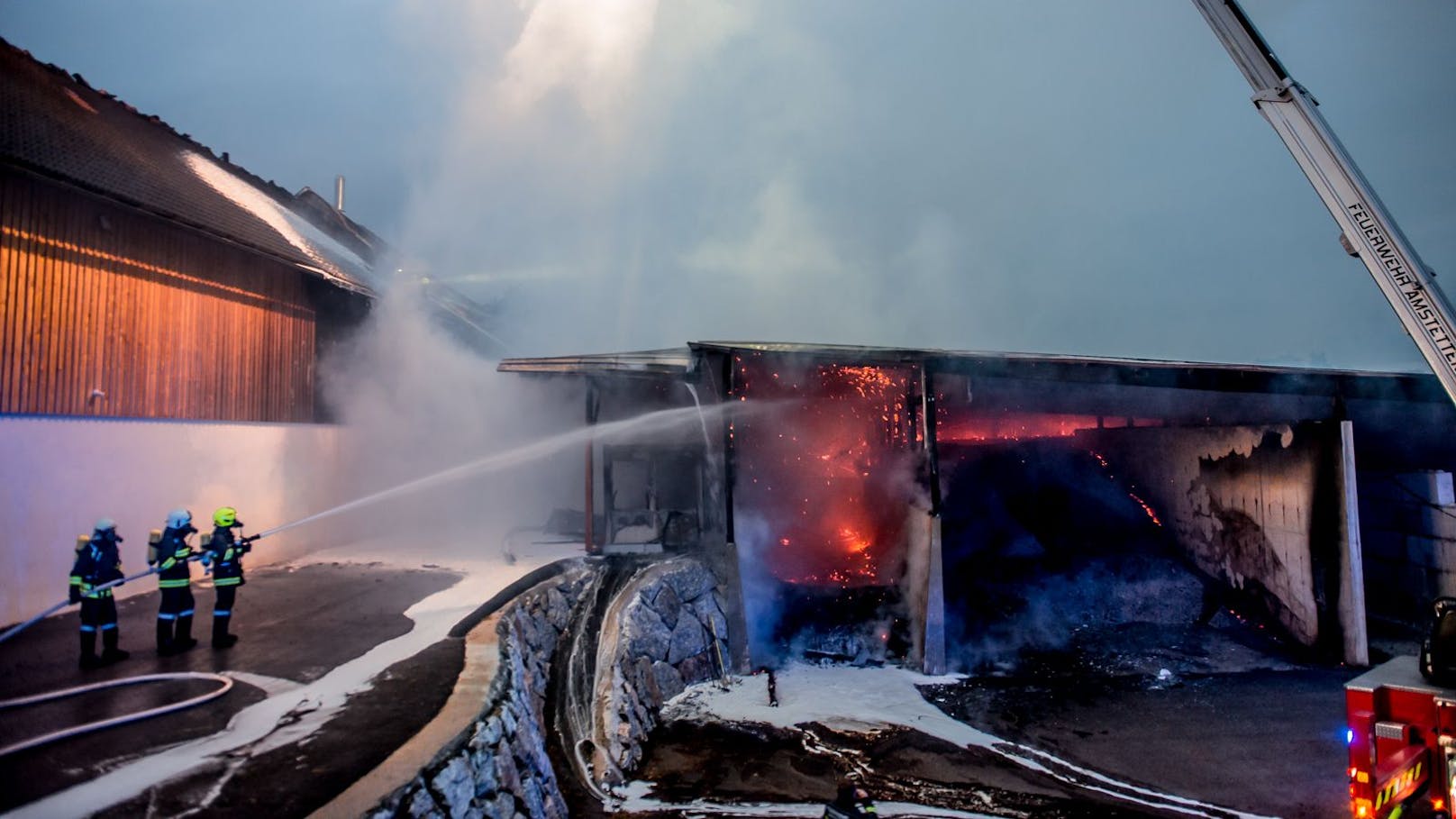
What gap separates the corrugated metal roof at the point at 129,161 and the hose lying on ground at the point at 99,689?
6.59 meters

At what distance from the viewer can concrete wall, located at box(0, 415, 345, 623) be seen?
25.5 feet

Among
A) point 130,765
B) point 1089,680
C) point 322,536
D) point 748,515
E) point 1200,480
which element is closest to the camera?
point 130,765

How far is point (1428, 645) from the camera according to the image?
4371 mm

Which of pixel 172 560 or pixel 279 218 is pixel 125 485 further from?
pixel 279 218

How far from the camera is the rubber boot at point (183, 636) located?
6.71m

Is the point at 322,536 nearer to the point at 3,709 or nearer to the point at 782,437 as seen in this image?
the point at 3,709

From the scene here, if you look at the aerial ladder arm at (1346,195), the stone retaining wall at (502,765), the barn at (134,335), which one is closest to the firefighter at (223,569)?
the stone retaining wall at (502,765)

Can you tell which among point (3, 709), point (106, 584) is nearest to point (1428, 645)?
point (3, 709)

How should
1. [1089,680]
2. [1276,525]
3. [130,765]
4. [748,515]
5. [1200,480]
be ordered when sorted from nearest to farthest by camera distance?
[130,765], [1089,680], [1276,525], [1200,480], [748,515]

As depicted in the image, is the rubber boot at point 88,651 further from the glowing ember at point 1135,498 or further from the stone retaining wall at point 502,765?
the glowing ember at point 1135,498

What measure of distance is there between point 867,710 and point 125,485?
1086 centimetres

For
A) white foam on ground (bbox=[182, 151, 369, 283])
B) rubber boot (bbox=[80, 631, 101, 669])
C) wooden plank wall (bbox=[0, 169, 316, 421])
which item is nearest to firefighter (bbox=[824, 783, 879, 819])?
rubber boot (bbox=[80, 631, 101, 669])

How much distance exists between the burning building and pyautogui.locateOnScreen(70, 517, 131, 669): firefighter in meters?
6.33

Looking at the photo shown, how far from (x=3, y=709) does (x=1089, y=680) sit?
470 inches
